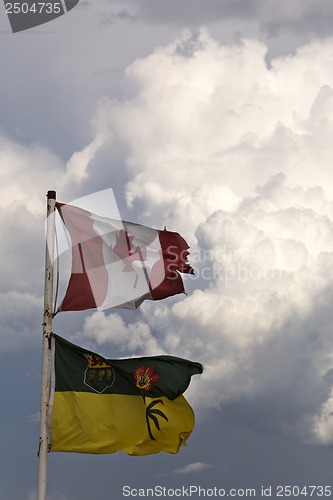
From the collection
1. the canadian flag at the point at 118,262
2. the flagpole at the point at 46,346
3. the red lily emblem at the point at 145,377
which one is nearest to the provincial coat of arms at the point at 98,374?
the red lily emblem at the point at 145,377

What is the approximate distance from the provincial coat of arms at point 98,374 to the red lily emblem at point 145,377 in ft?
2.66

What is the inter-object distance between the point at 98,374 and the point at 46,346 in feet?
6.23

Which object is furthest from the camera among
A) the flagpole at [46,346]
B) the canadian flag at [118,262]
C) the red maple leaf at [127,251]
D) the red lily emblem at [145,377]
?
the red maple leaf at [127,251]

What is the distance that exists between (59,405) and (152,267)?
5273 millimetres

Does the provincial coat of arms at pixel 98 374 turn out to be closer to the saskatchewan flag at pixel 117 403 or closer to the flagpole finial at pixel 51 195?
the saskatchewan flag at pixel 117 403

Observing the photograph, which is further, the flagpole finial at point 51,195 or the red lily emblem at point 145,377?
the red lily emblem at point 145,377

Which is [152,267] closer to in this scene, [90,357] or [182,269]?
[182,269]

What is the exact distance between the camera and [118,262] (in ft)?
84.1

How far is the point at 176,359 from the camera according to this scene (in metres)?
26.3

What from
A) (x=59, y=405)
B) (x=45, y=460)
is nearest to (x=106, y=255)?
(x=59, y=405)

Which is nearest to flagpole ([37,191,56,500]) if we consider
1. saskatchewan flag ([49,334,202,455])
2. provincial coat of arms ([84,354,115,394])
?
saskatchewan flag ([49,334,202,455])

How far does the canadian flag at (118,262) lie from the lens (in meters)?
24.6

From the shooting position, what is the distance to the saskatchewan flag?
24266mm

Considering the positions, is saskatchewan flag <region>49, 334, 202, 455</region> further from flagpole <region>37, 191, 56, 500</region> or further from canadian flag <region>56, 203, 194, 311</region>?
canadian flag <region>56, 203, 194, 311</region>
